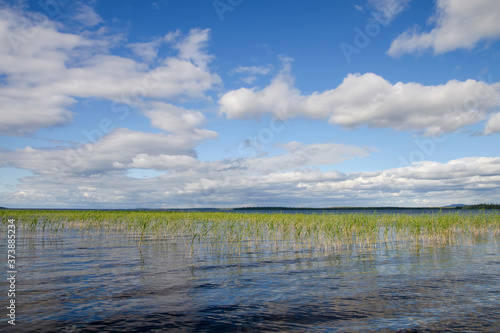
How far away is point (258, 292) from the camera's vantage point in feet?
39.9

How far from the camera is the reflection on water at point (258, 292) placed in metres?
9.16

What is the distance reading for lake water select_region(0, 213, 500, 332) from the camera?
360 inches

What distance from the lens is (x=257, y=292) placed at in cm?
1215

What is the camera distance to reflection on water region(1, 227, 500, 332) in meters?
9.16

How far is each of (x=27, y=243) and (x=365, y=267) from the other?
83.3 ft

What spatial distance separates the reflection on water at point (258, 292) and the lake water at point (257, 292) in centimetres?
4

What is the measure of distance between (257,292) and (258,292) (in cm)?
4

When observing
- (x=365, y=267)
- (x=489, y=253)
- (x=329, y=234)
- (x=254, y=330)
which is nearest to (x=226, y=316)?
(x=254, y=330)

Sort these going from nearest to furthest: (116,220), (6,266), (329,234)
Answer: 1. (6,266)
2. (329,234)
3. (116,220)

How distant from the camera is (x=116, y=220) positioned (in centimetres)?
4166

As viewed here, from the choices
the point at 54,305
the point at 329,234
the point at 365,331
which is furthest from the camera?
the point at 329,234

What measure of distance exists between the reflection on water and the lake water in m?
0.04

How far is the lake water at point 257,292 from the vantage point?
360 inches

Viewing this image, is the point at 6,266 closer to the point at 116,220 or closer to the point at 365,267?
the point at 365,267
